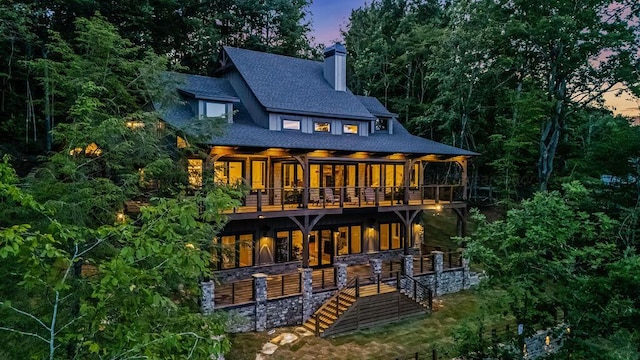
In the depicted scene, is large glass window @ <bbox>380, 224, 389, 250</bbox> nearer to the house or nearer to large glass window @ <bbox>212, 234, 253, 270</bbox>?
the house

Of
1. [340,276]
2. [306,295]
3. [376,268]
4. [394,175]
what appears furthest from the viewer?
[394,175]

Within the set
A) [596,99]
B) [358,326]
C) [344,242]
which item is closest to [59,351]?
[358,326]

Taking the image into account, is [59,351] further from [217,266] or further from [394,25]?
[394,25]

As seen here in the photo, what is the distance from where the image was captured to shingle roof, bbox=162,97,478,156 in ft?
52.6

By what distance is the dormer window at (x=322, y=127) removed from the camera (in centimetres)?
2050

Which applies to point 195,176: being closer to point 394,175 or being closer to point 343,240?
point 343,240

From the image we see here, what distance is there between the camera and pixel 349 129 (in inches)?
857

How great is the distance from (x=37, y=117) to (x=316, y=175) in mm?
17217

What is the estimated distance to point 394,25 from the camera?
42688mm

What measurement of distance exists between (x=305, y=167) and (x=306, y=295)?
5353mm

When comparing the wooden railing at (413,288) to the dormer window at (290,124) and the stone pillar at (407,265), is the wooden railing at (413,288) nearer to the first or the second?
the stone pillar at (407,265)

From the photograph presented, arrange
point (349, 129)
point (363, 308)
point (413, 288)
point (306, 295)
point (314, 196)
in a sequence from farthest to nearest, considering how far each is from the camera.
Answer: point (349, 129)
point (314, 196)
point (413, 288)
point (306, 295)
point (363, 308)

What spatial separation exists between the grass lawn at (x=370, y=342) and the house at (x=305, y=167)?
3448 millimetres

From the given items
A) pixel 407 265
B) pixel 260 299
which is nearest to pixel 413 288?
pixel 407 265
